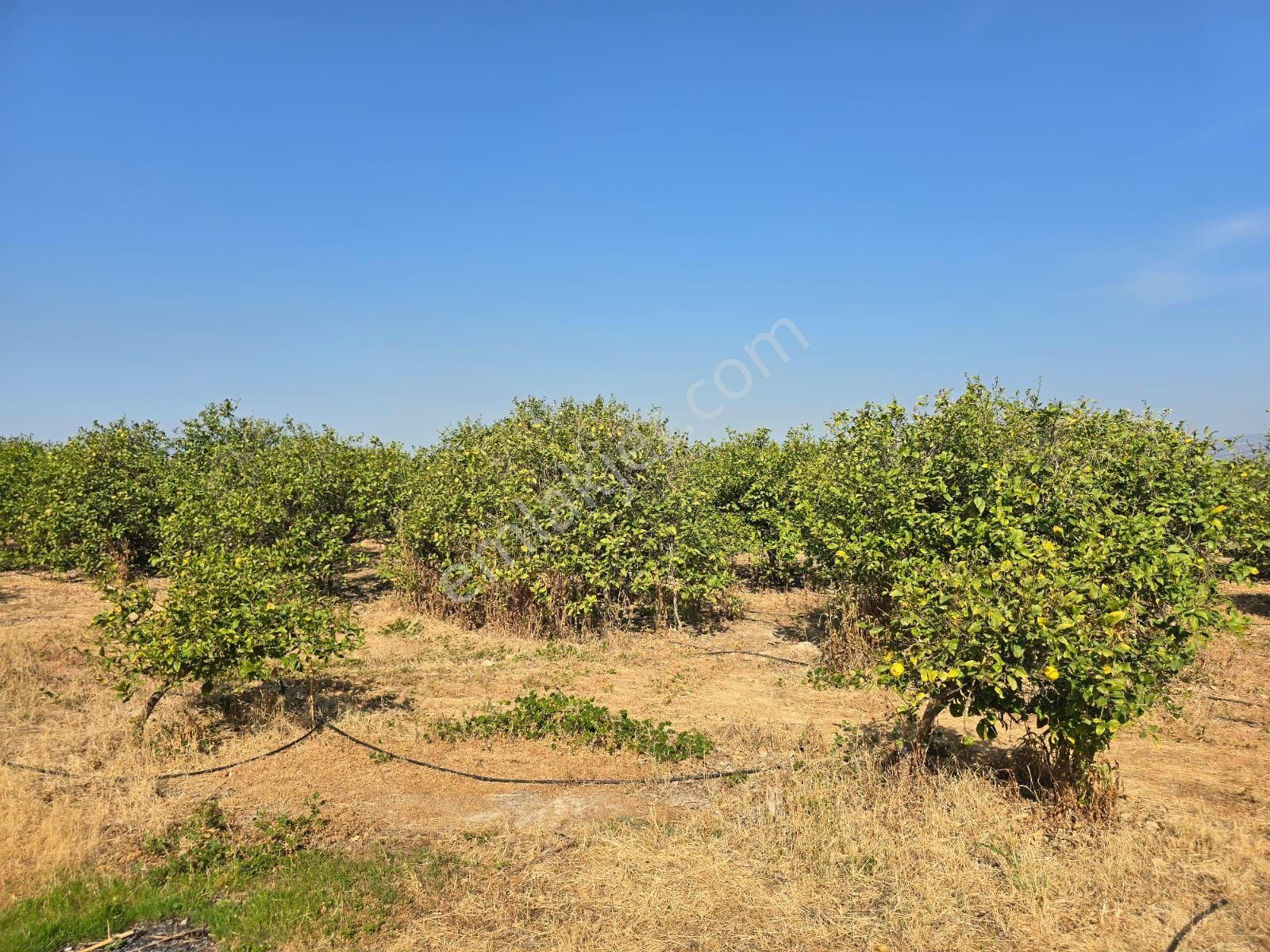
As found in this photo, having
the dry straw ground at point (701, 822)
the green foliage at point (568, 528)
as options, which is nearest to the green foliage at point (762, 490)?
the green foliage at point (568, 528)

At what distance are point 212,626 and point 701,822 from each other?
4.96 meters

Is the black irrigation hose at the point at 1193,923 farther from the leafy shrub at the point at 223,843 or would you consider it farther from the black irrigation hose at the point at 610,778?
the leafy shrub at the point at 223,843

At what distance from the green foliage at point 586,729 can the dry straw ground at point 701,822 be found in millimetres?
197

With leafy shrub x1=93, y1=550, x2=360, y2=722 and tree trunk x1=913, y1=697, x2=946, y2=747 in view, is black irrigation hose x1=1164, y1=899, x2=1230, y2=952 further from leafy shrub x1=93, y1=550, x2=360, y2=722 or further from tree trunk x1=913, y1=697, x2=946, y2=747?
leafy shrub x1=93, y1=550, x2=360, y2=722

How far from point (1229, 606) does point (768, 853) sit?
4.00m

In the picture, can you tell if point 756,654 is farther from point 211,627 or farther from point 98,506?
point 98,506

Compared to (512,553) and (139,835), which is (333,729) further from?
(512,553)

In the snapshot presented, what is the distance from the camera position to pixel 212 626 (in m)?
7.12

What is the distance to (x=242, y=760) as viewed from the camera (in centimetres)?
711

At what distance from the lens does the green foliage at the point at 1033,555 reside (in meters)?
5.03

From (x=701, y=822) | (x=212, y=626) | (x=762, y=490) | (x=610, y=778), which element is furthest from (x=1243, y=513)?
(x=212, y=626)

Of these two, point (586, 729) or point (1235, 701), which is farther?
point (1235, 701)

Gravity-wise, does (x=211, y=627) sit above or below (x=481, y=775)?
above

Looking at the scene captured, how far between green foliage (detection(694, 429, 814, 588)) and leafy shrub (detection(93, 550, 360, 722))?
28.2 feet
